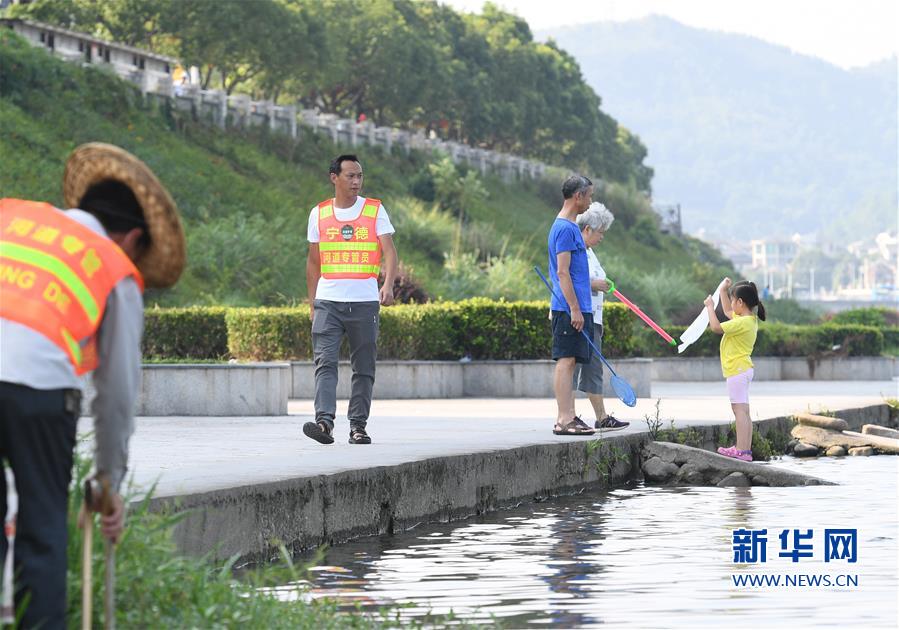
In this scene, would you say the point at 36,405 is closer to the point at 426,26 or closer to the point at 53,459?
the point at 53,459

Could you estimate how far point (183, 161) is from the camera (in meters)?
49.7

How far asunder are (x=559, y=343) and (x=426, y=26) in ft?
255

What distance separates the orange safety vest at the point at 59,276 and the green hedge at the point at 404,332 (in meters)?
16.9

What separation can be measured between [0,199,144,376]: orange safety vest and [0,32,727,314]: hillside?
23.2 m

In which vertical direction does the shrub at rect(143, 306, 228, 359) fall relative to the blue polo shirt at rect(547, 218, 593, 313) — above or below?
below

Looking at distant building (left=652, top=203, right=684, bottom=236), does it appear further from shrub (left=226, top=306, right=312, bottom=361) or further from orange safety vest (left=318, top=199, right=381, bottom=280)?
orange safety vest (left=318, top=199, right=381, bottom=280)

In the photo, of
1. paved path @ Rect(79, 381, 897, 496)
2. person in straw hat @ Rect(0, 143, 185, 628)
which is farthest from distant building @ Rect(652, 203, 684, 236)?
person in straw hat @ Rect(0, 143, 185, 628)

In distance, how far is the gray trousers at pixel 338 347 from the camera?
40.6 feet

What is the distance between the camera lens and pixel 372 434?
45.6 feet

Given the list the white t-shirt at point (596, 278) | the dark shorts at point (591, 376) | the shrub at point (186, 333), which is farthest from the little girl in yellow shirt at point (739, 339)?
the shrub at point (186, 333)

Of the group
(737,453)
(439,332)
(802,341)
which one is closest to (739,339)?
(737,453)

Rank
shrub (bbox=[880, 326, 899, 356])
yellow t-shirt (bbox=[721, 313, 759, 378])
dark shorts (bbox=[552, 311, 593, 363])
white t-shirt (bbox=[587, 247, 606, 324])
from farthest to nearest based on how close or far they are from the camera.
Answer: shrub (bbox=[880, 326, 899, 356]), white t-shirt (bbox=[587, 247, 606, 324]), dark shorts (bbox=[552, 311, 593, 363]), yellow t-shirt (bbox=[721, 313, 759, 378])

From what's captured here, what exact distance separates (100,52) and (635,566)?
182 feet

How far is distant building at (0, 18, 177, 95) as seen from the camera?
175 feet
